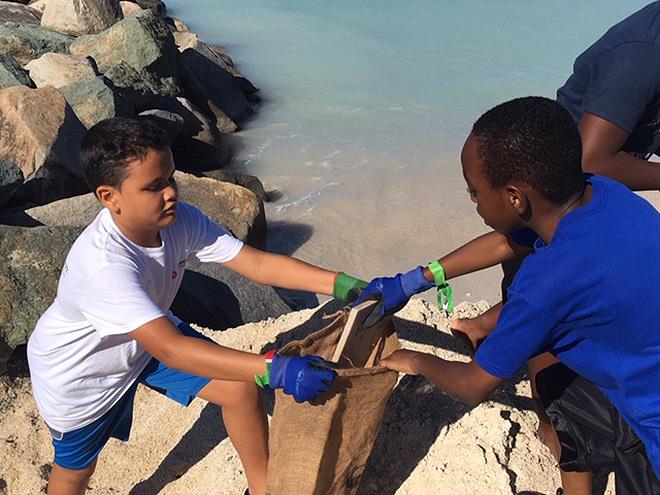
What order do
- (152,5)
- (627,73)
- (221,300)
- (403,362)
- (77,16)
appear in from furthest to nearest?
1. (152,5)
2. (77,16)
3. (221,300)
4. (627,73)
5. (403,362)

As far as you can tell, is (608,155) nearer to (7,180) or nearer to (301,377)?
(301,377)

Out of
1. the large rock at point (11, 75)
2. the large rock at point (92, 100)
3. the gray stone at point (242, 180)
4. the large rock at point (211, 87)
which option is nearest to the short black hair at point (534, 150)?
the gray stone at point (242, 180)

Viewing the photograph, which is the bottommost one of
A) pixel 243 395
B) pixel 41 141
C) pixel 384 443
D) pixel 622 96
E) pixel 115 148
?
pixel 41 141

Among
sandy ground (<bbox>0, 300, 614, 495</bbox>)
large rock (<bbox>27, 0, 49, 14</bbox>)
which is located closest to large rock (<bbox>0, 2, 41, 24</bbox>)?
large rock (<bbox>27, 0, 49, 14</bbox>)

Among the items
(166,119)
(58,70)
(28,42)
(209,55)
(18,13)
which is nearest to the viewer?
(166,119)

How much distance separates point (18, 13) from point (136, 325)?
1135 centimetres

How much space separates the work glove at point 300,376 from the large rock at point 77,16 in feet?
32.6

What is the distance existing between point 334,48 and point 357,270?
8.11m

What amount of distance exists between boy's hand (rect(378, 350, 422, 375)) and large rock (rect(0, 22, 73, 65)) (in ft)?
25.6

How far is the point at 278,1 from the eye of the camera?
722 inches

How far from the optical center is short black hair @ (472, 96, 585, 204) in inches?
67.6

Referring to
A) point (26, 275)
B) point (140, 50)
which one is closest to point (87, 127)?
point (140, 50)

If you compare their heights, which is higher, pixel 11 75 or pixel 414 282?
pixel 414 282

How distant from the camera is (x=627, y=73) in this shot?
91.0 inches
